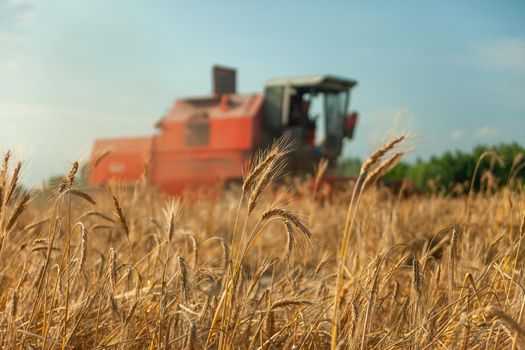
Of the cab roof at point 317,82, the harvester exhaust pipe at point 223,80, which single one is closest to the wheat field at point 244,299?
the cab roof at point 317,82

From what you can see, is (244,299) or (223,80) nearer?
(244,299)

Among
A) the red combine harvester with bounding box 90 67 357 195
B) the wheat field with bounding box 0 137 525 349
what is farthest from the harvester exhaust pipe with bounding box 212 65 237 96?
the wheat field with bounding box 0 137 525 349

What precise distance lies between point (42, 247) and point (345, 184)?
320 inches

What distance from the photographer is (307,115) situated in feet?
42.7

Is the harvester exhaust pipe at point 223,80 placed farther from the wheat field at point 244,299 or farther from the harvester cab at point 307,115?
the wheat field at point 244,299

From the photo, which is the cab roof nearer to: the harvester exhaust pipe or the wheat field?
the harvester exhaust pipe

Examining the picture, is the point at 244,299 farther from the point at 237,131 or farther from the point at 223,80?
the point at 223,80

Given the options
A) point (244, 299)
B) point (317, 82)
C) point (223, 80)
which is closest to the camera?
point (244, 299)

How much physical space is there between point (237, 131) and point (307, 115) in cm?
144

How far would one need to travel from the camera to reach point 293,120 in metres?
12.7

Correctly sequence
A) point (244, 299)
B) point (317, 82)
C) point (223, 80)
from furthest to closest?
point (223, 80), point (317, 82), point (244, 299)

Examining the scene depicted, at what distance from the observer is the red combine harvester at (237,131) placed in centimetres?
1238

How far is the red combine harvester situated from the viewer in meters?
12.4

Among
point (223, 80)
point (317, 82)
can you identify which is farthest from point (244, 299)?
point (223, 80)
